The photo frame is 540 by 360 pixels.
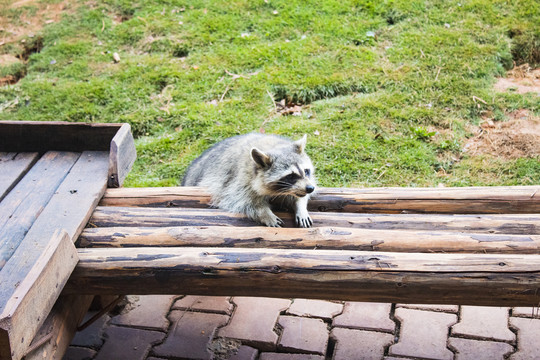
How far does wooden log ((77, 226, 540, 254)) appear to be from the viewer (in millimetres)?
2598

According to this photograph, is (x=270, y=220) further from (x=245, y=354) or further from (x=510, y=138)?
(x=510, y=138)

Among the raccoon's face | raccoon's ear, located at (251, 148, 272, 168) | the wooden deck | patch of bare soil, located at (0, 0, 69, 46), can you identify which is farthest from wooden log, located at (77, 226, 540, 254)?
patch of bare soil, located at (0, 0, 69, 46)

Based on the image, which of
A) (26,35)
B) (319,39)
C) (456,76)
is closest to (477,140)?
(456,76)

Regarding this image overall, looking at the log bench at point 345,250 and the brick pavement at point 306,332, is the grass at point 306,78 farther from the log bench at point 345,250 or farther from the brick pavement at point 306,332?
the log bench at point 345,250

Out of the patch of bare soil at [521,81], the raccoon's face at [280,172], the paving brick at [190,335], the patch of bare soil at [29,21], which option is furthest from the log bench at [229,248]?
the patch of bare soil at [29,21]

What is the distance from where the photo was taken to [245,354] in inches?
128

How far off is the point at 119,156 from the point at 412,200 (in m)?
1.69

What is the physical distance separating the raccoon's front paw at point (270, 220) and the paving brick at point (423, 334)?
3.14 feet

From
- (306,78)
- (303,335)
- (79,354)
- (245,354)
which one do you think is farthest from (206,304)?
(306,78)

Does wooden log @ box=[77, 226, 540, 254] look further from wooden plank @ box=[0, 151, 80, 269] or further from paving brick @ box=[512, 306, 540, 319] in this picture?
paving brick @ box=[512, 306, 540, 319]

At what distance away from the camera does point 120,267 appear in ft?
8.30

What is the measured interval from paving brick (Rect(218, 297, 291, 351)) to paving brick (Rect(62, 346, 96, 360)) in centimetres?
76

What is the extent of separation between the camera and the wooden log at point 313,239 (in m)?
2.60

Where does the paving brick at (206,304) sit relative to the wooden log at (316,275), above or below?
below
